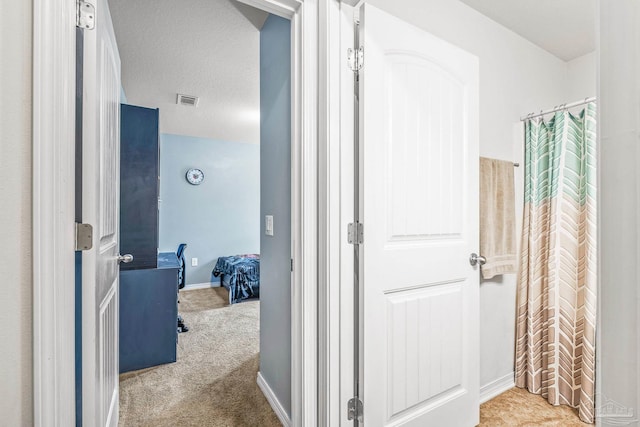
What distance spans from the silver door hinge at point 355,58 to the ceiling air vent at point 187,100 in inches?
106

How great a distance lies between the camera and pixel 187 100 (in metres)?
3.54

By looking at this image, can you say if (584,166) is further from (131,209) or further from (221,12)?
(131,209)

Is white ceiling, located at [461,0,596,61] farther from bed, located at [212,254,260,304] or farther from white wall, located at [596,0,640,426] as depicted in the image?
bed, located at [212,254,260,304]

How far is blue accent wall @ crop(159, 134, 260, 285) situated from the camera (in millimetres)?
5102

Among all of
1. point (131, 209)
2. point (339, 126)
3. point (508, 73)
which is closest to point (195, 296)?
point (131, 209)

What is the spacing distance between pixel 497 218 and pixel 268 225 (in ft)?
4.81

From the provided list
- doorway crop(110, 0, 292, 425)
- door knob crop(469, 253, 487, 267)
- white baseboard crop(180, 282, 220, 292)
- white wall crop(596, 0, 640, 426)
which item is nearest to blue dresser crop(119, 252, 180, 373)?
doorway crop(110, 0, 292, 425)

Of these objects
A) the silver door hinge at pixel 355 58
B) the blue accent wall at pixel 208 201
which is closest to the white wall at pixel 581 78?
the silver door hinge at pixel 355 58

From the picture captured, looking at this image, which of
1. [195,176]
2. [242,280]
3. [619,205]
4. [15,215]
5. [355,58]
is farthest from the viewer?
[195,176]

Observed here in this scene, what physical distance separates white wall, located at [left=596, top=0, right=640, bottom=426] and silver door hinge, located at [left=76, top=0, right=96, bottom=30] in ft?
4.08

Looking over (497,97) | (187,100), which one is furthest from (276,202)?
(187,100)

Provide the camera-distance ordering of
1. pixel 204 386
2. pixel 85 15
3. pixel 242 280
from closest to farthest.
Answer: pixel 85 15 < pixel 204 386 < pixel 242 280

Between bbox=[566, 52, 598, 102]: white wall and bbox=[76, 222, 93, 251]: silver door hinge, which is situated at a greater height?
bbox=[566, 52, 598, 102]: white wall

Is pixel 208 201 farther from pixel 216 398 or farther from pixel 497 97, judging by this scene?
pixel 497 97
